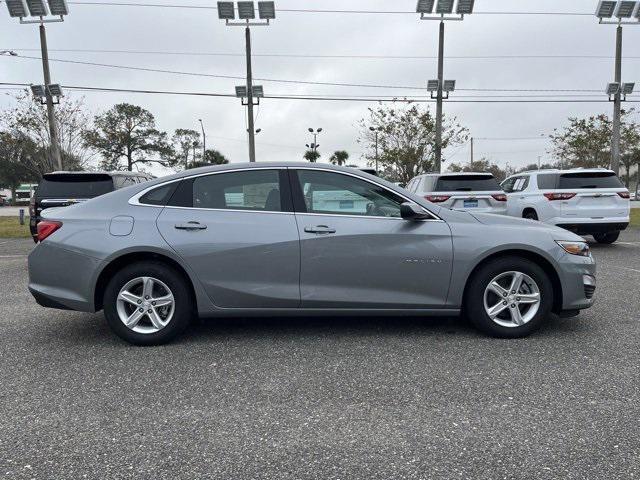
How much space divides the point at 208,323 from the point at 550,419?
327 centimetres

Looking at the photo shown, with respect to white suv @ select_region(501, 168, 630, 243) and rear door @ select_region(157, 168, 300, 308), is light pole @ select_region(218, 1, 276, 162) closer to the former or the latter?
white suv @ select_region(501, 168, 630, 243)

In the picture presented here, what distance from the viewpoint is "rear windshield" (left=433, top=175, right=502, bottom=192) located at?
33.6ft

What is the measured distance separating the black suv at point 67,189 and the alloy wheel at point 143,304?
5688 mm

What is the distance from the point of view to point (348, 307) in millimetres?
4363

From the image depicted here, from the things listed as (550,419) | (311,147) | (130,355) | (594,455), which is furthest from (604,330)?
(311,147)

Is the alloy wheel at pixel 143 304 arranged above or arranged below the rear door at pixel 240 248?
below

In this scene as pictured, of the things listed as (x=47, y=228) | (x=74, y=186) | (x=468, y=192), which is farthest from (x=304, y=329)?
(x=74, y=186)

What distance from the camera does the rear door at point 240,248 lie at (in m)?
4.28

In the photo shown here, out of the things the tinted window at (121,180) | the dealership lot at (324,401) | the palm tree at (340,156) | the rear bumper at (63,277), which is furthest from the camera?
the palm tree at (340,156)

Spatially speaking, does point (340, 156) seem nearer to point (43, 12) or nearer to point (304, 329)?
point (43, 12)

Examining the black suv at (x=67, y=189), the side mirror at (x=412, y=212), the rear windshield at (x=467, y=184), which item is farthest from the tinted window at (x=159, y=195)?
the rear windshield at (x=467, y=184)

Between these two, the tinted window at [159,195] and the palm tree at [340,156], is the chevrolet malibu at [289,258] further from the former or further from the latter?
the palm tree at [340,156]

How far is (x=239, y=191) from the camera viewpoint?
448 centimetres

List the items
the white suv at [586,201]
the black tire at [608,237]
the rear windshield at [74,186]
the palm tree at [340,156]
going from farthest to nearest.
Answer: the palm tree at [340,156] → the black tire at [608,237] → the white suv at [586,201] → the rear windshield at [74,186]
